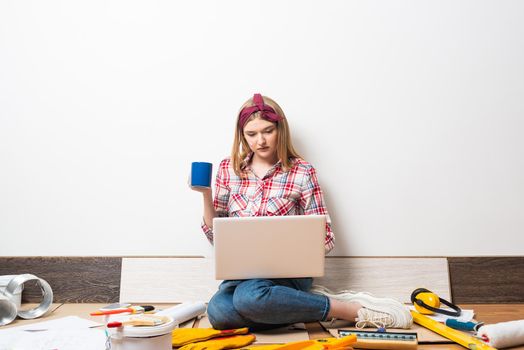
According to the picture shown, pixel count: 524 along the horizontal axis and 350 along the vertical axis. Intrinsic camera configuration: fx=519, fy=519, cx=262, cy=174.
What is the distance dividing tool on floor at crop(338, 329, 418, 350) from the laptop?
0.85 feet

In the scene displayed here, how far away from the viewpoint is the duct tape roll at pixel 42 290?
6.33 feet

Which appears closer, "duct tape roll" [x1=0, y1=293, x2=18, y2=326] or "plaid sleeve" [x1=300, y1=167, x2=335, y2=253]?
"duct tape roll" [x1=0, y1=293, x2=18, y2=326]

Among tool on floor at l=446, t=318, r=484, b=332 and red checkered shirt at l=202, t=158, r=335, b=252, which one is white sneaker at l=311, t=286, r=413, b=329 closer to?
tool on floor at l=446, t=318, r=484, b=332

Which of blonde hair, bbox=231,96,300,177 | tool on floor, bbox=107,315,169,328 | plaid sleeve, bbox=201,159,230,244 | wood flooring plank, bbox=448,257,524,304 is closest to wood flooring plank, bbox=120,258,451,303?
wood flooring plank, bbox=448,257,524,304

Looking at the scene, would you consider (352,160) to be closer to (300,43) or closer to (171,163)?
(300,43)

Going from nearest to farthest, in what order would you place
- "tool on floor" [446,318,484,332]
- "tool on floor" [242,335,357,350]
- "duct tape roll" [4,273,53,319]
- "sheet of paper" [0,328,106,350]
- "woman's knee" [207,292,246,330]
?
→ "tool on floor" [242,335,357,350] < "sheet of paper" [0,328,106,350] < "tool on floor" [446,318,484,332] < "woman's knee" [207,292,246,330] < "duct tape roll" [4,273,53,319]

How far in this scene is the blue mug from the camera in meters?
1.65

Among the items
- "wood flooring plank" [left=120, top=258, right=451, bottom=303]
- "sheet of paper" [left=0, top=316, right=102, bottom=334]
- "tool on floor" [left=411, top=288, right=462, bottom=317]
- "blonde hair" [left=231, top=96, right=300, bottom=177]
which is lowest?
"sheet of paper" [left=0, top=316, right=102, bottom=334]

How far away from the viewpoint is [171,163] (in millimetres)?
2209

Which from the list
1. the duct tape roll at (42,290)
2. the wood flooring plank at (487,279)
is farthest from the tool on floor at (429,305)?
the duct tape roll at (42,290)

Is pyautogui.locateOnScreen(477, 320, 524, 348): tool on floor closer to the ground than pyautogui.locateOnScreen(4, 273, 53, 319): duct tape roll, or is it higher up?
closer to the ground

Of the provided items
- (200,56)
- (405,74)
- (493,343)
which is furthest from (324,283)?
(200,56)

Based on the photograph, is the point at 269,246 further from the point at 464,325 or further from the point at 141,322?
the point at 464,325

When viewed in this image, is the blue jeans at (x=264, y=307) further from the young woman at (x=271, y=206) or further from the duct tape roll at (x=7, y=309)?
the duct tape roll at (x=7, y=309)
